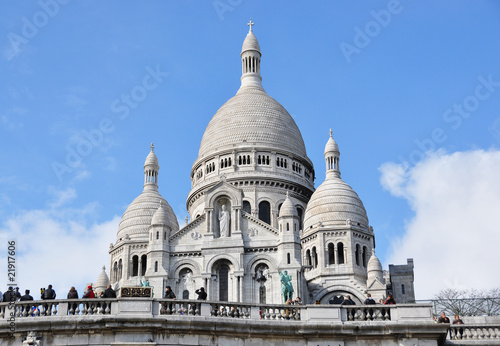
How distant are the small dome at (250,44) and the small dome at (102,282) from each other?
3117 cm

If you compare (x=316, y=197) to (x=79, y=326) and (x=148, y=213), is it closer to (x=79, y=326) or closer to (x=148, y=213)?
(x=148, y=213)

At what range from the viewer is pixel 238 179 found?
82.9m

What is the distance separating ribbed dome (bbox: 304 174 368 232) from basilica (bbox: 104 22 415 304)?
105mm

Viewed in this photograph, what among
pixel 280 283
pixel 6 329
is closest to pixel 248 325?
pixel 6 329

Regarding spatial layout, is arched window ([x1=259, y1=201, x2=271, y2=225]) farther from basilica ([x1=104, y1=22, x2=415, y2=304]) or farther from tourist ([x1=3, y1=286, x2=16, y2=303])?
tourist ([x1=3, y1=286, x2=16, y2=303])

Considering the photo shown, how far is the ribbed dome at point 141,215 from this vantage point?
265 feet

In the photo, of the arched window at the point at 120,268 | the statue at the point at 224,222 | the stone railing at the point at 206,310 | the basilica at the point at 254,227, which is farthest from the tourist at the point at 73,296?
the arched window at the point at 120,268

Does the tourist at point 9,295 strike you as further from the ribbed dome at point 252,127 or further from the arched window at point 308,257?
the ribbed dome at point 252,127

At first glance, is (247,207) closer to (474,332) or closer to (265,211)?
(265,211)

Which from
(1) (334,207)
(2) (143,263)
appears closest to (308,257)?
(1) (334,207)

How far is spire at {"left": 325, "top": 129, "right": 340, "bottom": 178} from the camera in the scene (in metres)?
84.3

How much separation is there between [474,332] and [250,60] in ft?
251

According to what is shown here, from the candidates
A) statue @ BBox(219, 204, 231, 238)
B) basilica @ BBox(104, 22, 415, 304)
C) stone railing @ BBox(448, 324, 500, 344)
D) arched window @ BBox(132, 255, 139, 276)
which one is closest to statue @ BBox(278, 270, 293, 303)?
basilica @ BBox(104, 22, 415, 304)

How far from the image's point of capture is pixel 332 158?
8544 cm
